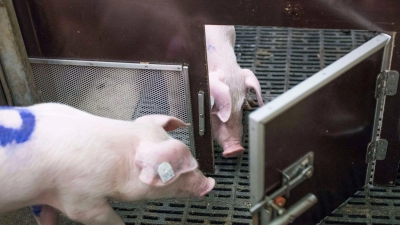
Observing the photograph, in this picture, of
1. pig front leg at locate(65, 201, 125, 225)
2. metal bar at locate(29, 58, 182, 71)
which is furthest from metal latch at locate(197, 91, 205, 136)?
pig front leg at locate(65, 201, 125, 225)

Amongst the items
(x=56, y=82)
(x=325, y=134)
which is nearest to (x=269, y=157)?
(x=325, y=134)

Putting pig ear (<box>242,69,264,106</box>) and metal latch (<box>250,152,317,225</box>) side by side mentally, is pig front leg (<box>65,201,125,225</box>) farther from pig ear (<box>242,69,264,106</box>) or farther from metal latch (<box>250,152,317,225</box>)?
pig ear (<box>242,69,264,106</box>)

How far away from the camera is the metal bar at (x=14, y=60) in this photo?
204 centimetres

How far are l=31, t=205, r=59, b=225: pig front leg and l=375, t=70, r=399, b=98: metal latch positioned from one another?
1.28 meters

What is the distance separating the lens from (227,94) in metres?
2.31

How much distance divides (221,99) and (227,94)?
0.14 ft

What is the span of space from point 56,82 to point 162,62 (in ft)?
1.64

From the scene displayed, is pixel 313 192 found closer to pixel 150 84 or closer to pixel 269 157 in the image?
pixel 269 157

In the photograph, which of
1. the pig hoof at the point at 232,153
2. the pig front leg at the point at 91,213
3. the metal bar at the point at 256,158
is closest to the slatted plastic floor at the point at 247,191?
the pig hoof at the point at 232,153

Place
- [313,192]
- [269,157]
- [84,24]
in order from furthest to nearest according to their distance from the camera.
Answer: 1. [84,24]
2. [313,192]
3. [269,157]

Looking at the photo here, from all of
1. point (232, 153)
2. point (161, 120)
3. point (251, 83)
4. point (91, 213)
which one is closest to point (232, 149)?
point (232, 153)

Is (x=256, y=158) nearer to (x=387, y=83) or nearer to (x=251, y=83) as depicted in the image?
(x=387, y=83)

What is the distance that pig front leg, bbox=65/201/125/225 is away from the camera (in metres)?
1.82

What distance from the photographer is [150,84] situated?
7.07 feet
